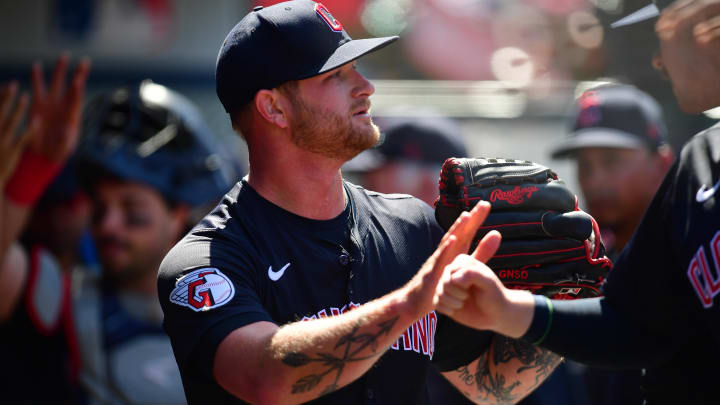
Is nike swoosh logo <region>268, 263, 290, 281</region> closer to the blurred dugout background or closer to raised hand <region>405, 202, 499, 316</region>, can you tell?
raised hand <region>405, 202, 499, 316</region>

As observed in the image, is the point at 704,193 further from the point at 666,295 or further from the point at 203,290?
the point at 203,290

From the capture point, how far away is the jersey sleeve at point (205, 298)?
2.33 m

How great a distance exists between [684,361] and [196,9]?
676 centimetres

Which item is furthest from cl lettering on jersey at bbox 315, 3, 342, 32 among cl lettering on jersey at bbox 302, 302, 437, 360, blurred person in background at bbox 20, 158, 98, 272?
blurred person in background at bbox 20, 158, 98, 272

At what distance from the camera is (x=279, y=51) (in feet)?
8.97

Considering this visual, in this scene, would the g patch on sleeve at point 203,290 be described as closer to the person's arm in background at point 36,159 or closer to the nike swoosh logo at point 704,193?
the nike swoosh logo at point 704,193

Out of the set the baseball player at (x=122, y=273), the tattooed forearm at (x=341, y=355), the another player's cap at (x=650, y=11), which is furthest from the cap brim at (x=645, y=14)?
the baseball player at (x=122, y=273)

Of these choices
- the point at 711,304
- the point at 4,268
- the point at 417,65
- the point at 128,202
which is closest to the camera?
the point at 711,304

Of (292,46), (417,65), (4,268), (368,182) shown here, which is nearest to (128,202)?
(4,268)

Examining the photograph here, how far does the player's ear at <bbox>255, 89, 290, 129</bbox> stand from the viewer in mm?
2781

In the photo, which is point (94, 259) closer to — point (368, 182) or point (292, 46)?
point (368, 182)

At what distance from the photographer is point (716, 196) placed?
6.73 feet

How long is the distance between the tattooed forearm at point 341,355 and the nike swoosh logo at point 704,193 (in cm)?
82

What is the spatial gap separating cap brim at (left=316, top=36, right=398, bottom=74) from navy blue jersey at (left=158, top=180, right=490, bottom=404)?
17.4 inches
